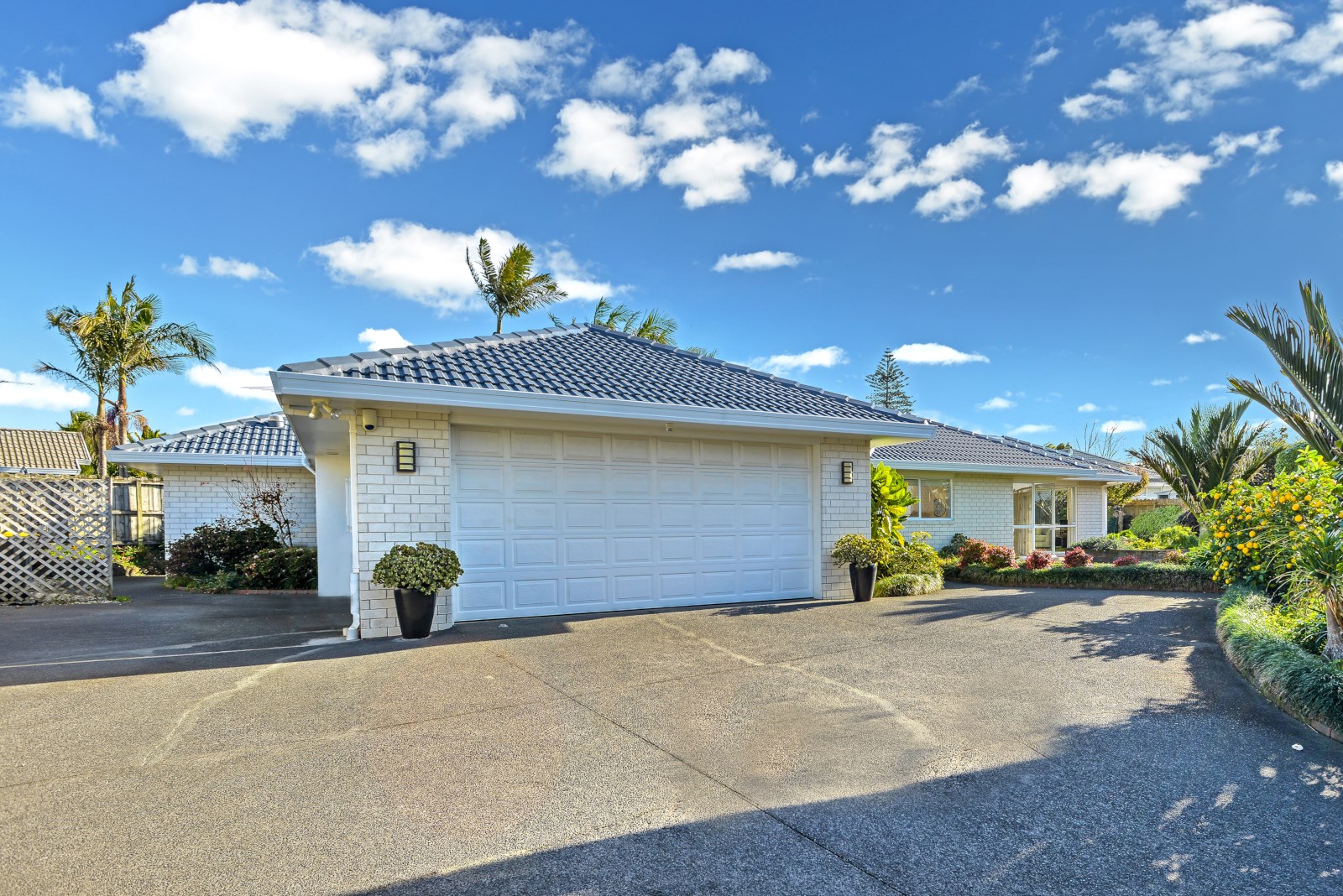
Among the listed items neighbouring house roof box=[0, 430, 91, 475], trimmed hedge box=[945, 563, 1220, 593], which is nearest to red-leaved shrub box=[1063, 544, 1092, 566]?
trimmed hedge box=[945, 563, 1220, 593]

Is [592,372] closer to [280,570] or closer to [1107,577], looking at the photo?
[280,570]

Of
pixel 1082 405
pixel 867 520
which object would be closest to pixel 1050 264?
pixel 867 520

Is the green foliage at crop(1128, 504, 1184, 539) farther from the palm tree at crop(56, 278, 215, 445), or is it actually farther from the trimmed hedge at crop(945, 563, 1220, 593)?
the palm tree at crop(56, 278, 215, 445)

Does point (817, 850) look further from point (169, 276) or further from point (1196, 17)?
point (169, 276)

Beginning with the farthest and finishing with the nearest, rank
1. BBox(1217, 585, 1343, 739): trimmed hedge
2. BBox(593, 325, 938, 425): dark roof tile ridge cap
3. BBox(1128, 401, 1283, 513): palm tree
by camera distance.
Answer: BBox(1128, 401, 1283, 513): palm tree → BBox(593, 325, 938, 425): dark roof tile ridge cap → BBox(1217, 585, 1343, 739): trimmed hedge

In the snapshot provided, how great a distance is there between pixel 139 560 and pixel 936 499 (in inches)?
790

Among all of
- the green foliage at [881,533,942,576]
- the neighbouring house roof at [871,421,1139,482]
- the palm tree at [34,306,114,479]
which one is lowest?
the green foliage at [881,533,942,576]

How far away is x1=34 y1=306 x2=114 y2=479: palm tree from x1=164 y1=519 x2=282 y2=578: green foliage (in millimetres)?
8971

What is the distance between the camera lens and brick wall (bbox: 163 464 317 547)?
16156 mm

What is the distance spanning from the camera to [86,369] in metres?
20.9

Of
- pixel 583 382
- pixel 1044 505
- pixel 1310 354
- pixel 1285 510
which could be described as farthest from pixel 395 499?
pixel 1044 505

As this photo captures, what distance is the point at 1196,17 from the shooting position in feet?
29.3

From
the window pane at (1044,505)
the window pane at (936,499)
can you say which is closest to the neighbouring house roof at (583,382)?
the window pane at (936,499)

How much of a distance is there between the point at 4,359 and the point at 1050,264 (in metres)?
28.1
